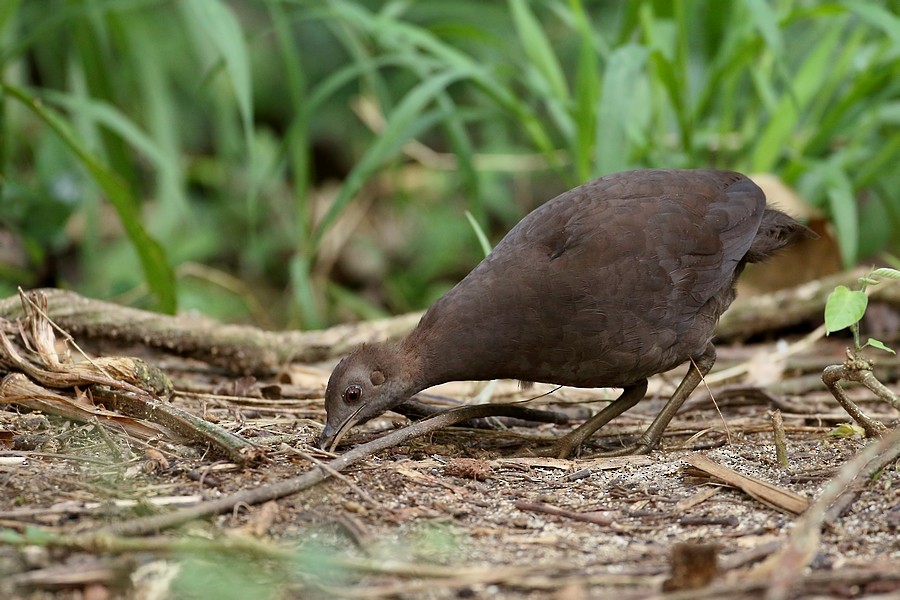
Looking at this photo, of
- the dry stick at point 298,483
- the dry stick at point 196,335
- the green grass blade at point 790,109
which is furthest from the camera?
the green grass blade at point 790,109

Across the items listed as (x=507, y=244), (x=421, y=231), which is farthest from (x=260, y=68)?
(x=507, y=244)

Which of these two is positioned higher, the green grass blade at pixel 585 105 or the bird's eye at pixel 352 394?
the green grass blade at pixel 585 105

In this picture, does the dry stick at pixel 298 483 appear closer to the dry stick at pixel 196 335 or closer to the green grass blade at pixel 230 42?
the dry stick at pixel 196 335

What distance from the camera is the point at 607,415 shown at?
4.13 meters

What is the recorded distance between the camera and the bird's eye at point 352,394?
3764 mm

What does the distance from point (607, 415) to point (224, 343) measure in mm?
1625

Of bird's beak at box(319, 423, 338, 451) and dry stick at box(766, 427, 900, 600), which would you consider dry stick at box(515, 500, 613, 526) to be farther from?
bird's beak at box(319, 423, 338, 451)

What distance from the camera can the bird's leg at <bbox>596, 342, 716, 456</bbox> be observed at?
3975 mm

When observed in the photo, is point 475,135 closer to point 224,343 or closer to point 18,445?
point 224,343

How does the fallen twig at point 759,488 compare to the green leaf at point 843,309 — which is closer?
the fallen twig at point 759,488

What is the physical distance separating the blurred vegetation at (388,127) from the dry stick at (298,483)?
1.71 m

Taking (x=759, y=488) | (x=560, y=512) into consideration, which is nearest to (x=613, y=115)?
(x=759, y=488)

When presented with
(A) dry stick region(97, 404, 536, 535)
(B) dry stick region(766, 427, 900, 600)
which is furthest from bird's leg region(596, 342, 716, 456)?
(B) dry stick region(766, 427, 900, 600)

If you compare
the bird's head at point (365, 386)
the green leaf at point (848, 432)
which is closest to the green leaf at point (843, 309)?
the green leaf at point (848, 432)
